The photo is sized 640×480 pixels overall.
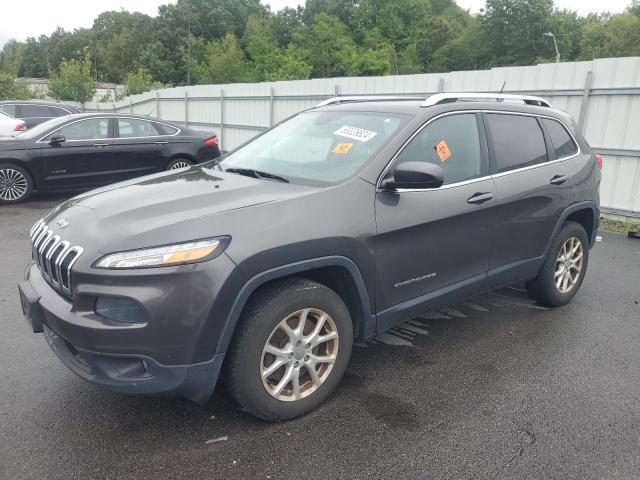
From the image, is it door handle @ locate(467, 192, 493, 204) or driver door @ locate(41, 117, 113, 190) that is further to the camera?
driver door @ locate(41, 117, 113, 190)

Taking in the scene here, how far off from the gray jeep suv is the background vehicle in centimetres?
1238

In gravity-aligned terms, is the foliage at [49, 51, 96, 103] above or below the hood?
above

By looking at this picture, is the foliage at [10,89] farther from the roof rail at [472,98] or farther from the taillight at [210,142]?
the roof rail at [472,98]

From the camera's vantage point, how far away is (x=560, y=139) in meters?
4.56

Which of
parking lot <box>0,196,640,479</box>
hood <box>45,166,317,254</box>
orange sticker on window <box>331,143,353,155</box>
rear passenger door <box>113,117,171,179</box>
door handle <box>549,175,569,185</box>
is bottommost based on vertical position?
parking lot <box>0,196,640,479</box>

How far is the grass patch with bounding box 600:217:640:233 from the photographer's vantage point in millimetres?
8086

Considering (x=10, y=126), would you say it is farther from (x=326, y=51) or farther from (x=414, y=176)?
(x=326, y=51)

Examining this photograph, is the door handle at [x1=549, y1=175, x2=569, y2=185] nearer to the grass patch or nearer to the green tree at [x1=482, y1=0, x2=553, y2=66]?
the grass patch

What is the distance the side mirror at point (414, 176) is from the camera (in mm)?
3025

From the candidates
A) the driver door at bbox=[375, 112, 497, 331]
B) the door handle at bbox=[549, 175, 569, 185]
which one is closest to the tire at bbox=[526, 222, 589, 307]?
the door handle at bbox=[549, 175, 569, 185]

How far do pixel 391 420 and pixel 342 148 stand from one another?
1690mm

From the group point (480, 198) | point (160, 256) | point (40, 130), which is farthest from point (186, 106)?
point (160, 256)

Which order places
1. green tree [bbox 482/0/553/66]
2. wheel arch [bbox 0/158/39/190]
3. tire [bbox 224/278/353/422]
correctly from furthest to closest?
green tree [bbox 482/0/553/66] → wheel arch [bbox 0/158/39/190] → tire [bbox 224/278/353/422]

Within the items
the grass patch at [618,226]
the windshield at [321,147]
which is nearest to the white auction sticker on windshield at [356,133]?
the windshield at [321,147]
